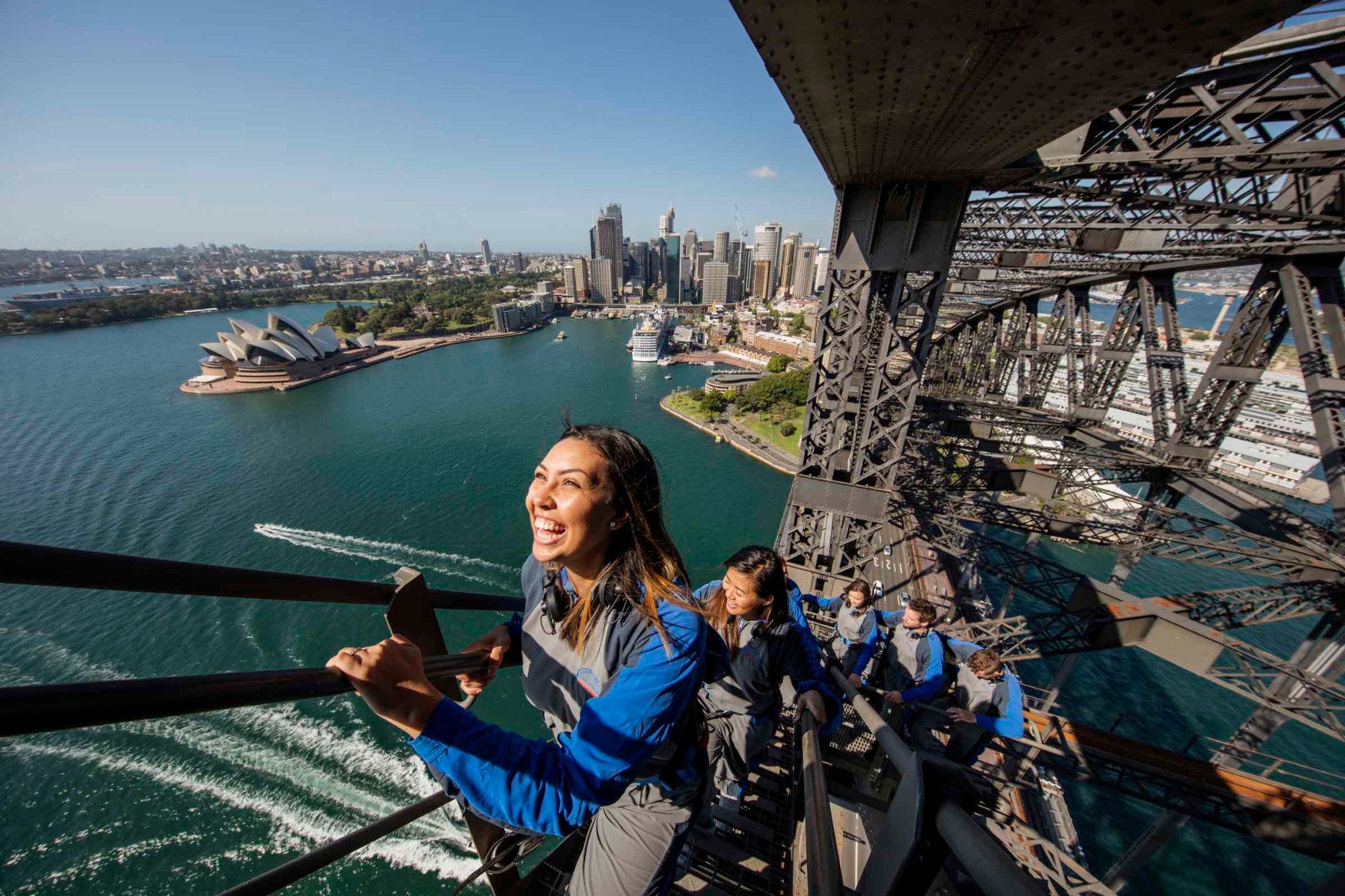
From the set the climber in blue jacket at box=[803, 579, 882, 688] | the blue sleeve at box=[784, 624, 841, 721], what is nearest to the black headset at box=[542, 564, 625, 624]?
the blue sleeve at box=[784, 624, 841, 721]

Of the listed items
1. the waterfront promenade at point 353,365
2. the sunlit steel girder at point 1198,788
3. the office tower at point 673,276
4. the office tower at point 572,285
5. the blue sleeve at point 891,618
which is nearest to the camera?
the sunlit steel girder at point 1198,788

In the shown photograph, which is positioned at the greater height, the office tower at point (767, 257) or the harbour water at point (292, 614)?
the office tower at point (767, 257)

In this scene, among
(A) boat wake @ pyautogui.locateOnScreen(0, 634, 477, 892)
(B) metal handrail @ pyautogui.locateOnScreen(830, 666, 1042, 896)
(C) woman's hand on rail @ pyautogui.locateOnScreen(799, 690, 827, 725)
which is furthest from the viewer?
(A) boat wake @ pyautogui.locateOnScreen(0, 634, 477, 892)

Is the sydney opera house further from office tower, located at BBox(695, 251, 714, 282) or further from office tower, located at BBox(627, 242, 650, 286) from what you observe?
office tower, located at BBox(627, 242, 650, 286)

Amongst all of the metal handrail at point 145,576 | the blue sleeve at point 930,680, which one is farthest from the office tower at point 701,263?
the metal handrail at point 145,576

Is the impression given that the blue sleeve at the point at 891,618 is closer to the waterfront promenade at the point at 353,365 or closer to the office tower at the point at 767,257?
the waterfront promenade at the point at 353,365

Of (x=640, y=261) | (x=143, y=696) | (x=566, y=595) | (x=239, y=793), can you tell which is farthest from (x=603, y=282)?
Answer: (x=143, y=696)

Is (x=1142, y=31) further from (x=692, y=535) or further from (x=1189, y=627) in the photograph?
(x=692, y=535)
